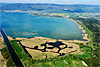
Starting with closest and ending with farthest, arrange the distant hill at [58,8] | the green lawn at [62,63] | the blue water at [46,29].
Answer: the green lawn at [62,63] → the blue water at [46,29] → the distant hill at [58,8]

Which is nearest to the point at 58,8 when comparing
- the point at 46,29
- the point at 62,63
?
the point at 46,29

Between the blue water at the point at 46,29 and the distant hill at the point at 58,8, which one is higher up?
the distant hill at the point at 58,8

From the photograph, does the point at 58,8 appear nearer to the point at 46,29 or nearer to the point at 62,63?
the point at 46,29

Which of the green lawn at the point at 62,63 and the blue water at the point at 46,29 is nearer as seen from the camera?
the green lawn at the point at 62,63

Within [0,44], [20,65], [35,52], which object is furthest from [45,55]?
[0,44]

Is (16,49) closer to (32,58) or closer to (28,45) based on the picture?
(28,45)

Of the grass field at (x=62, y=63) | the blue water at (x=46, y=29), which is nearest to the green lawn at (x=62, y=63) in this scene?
the grass field at (x=62, y=63)

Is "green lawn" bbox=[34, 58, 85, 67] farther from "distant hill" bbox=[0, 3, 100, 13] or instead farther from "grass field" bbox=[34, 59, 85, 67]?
"distant hill" bbox=[0, 3, 100, 13]

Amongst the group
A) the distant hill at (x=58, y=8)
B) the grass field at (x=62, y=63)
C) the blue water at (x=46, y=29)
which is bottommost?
the grass field at (x=62, y=63)

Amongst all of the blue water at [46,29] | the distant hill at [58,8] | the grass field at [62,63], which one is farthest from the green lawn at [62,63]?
the distant hill at [58,8]

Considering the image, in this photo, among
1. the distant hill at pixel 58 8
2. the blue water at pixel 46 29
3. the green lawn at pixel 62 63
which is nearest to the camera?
the green lawn at pixel 62 63

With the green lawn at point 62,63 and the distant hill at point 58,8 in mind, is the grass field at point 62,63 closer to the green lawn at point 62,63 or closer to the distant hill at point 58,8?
the green lawn at point 62,63
